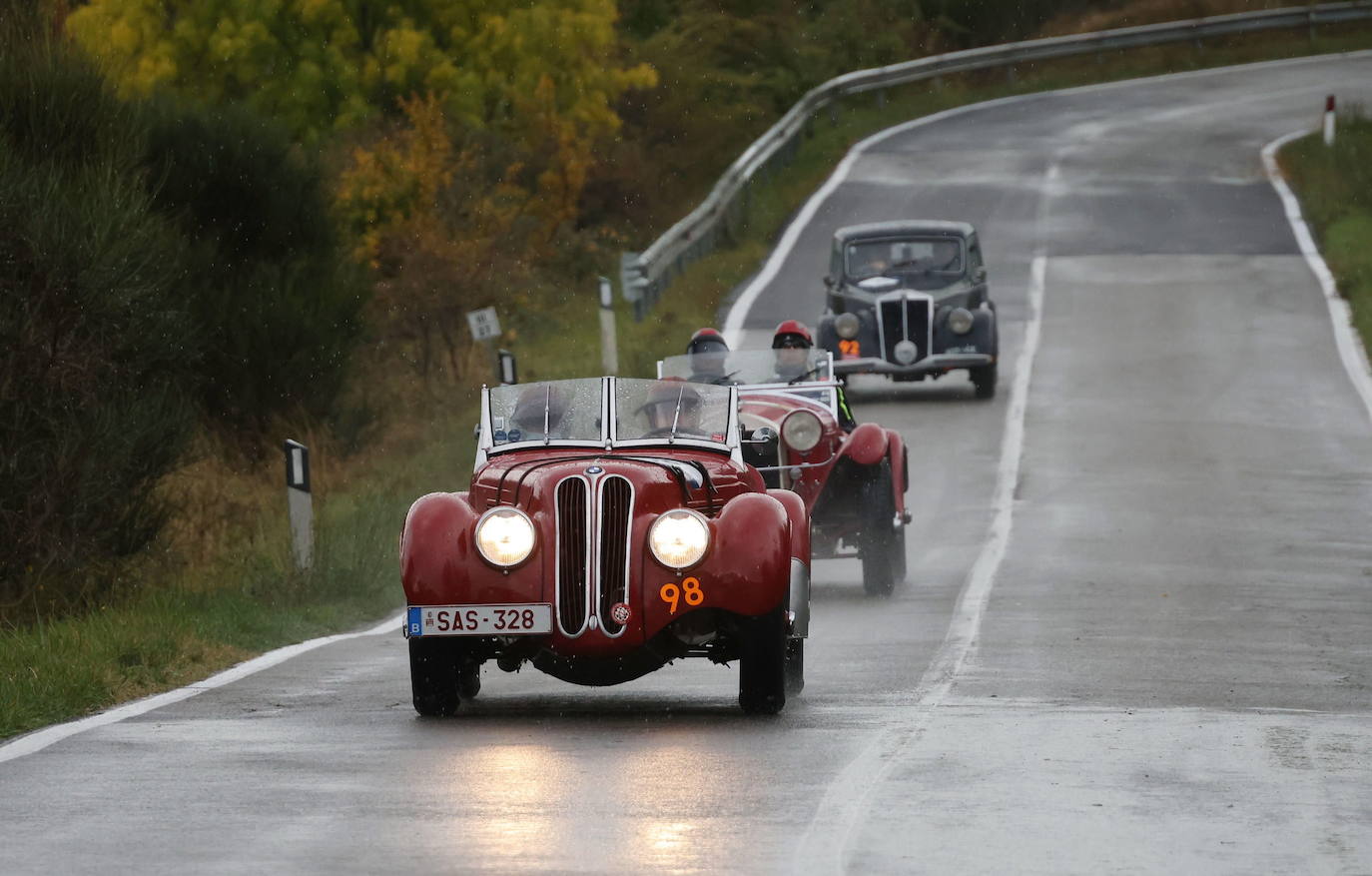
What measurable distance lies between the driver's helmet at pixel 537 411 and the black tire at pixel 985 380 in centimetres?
1663

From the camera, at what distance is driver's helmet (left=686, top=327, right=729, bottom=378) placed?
57.6ft

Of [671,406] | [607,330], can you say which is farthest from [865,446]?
[607,330]

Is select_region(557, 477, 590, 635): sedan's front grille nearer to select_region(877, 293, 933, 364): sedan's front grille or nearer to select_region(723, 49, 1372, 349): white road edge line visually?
select_region(877, 293, 933, 364): sedan's front grille

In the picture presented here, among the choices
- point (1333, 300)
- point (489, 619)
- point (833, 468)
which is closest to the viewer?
point (489, 619)

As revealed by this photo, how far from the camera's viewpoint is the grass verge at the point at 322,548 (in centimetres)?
1209

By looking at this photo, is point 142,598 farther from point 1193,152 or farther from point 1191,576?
point 1193,152

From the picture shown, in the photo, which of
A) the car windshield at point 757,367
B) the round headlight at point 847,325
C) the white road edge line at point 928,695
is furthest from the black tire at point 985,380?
the car windshield at point 757,367

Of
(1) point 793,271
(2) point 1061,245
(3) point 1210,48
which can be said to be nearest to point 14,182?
(1) point 793,271

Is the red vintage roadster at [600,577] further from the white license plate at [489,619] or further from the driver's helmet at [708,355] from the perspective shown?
the driver's helmet at [708,355]

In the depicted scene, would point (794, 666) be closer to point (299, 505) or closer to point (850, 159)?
point (299, 505)

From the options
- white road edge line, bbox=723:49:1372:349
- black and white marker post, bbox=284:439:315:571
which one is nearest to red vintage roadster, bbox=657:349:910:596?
black and white marker post, bbox=284:439:315:571

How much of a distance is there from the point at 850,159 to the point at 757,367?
28872 millimetres

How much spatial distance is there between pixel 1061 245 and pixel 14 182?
2468 centimetres

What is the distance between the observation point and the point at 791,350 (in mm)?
18344
